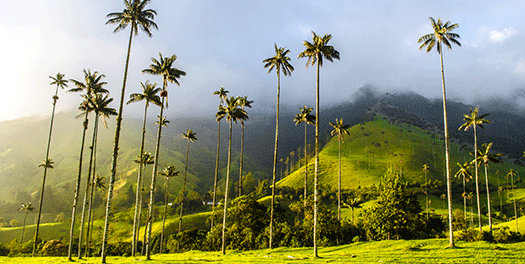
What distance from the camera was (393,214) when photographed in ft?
177

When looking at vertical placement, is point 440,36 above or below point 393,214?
above

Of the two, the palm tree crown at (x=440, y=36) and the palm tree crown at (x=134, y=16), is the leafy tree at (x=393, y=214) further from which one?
the palm tree crown at (x=134, y=16)

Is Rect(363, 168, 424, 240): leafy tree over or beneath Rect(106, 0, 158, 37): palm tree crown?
beneath

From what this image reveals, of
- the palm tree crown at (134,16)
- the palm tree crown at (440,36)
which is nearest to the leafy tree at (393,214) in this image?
the palm tree crown at (440,36)

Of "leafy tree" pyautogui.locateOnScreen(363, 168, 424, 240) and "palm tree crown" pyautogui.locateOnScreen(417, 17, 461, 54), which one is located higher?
"palm tree crown" pyautogui.locateOnScreen(417, 17, 461, 54)

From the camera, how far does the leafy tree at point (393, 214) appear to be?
176 feet

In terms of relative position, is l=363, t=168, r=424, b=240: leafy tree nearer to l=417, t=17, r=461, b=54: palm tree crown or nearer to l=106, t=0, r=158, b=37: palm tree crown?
l=417, t=17, r=461, b=54: palm tree crown

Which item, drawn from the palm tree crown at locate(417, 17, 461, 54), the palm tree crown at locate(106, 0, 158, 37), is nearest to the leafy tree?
the palm tree crown at locate(417, 17, 461, 54)

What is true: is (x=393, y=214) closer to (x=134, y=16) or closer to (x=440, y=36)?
(x=440, y=36)

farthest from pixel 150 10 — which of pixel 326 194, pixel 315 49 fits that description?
pixel 326 194

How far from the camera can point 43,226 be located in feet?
518

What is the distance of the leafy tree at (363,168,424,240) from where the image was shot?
2115 inches

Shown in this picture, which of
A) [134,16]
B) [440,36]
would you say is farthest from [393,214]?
[134,16]

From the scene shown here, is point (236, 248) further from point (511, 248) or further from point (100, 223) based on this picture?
point (100, 223)
